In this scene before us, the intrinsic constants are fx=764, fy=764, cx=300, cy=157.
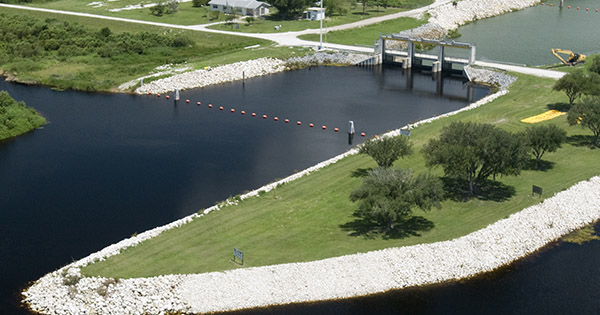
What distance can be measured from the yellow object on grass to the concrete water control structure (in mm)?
31853

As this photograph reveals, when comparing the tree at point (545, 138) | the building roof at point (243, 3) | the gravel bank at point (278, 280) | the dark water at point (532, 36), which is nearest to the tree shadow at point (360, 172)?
the tree at point (545, 138)

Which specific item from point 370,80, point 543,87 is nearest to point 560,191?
point 543,87

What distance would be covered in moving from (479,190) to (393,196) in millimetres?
13857

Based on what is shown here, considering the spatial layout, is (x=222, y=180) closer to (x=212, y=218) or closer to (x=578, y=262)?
(x=212, y=218)

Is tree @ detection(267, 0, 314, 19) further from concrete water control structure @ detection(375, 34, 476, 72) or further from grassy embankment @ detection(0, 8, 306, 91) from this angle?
concrete water control structure @ detection(375, 34, 476, 72)

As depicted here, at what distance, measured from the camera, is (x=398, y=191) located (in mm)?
66812

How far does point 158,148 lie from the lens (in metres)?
95.1

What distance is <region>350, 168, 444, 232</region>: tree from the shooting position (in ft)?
215

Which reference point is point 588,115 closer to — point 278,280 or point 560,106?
point 560,106

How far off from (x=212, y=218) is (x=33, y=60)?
89.3 m

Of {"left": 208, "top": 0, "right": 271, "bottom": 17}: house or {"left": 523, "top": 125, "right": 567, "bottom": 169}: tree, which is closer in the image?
{"left": 523, "top": 125, "right": 567, "bottom": 169}: tree

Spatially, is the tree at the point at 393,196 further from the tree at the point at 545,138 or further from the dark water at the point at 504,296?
the tree at the point at 545,138

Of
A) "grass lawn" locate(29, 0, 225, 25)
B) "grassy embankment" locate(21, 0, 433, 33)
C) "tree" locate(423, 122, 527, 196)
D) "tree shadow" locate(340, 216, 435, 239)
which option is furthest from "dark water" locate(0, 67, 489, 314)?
"grass lawn" locate(29, 0, 225, 25)

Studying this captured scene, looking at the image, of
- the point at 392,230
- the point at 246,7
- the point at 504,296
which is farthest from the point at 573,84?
the point at 246,7
